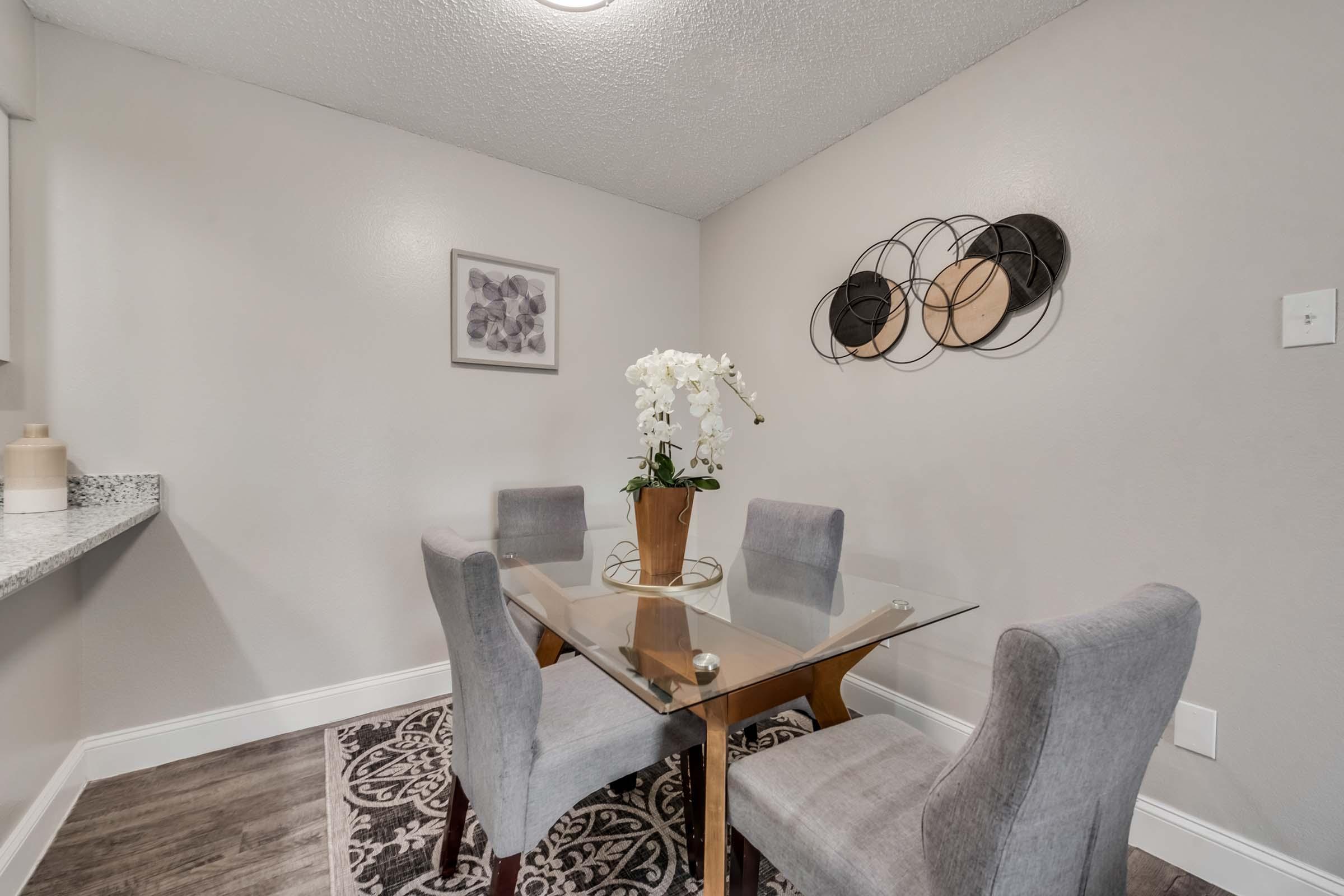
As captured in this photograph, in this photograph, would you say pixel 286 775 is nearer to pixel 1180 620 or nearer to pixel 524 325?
pixel 524 325

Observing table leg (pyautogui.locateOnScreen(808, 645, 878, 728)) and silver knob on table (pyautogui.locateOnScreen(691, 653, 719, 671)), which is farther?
table leg (pyautogui.locateOnScreen(808, 645, 878, 728))

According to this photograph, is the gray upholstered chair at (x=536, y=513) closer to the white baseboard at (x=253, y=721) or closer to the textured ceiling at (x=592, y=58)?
the white baseboard at (x=253, y=721)

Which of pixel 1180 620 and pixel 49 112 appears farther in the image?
pixel 49 112

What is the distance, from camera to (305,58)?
6.42 ft

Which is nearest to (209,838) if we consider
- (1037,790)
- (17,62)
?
(1037,790)

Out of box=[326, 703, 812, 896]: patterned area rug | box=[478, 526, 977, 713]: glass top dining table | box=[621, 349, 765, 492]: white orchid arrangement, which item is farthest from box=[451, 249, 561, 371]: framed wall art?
box=[326, 703, 812, 896]: patterned area rug

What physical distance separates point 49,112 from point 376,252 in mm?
976

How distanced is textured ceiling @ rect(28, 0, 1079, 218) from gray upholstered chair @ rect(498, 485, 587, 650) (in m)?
1.57

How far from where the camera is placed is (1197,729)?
4.93ft

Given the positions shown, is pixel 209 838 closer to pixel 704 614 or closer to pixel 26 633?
pixel 26 633

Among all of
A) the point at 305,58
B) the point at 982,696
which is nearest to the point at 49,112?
the point at 305,58

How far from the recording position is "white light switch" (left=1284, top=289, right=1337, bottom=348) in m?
1.30

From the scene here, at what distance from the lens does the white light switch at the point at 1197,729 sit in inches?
58.1

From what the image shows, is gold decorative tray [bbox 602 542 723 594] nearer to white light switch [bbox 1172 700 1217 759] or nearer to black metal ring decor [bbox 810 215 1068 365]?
black metal ring decor [bbox 810 215 1068 365]
